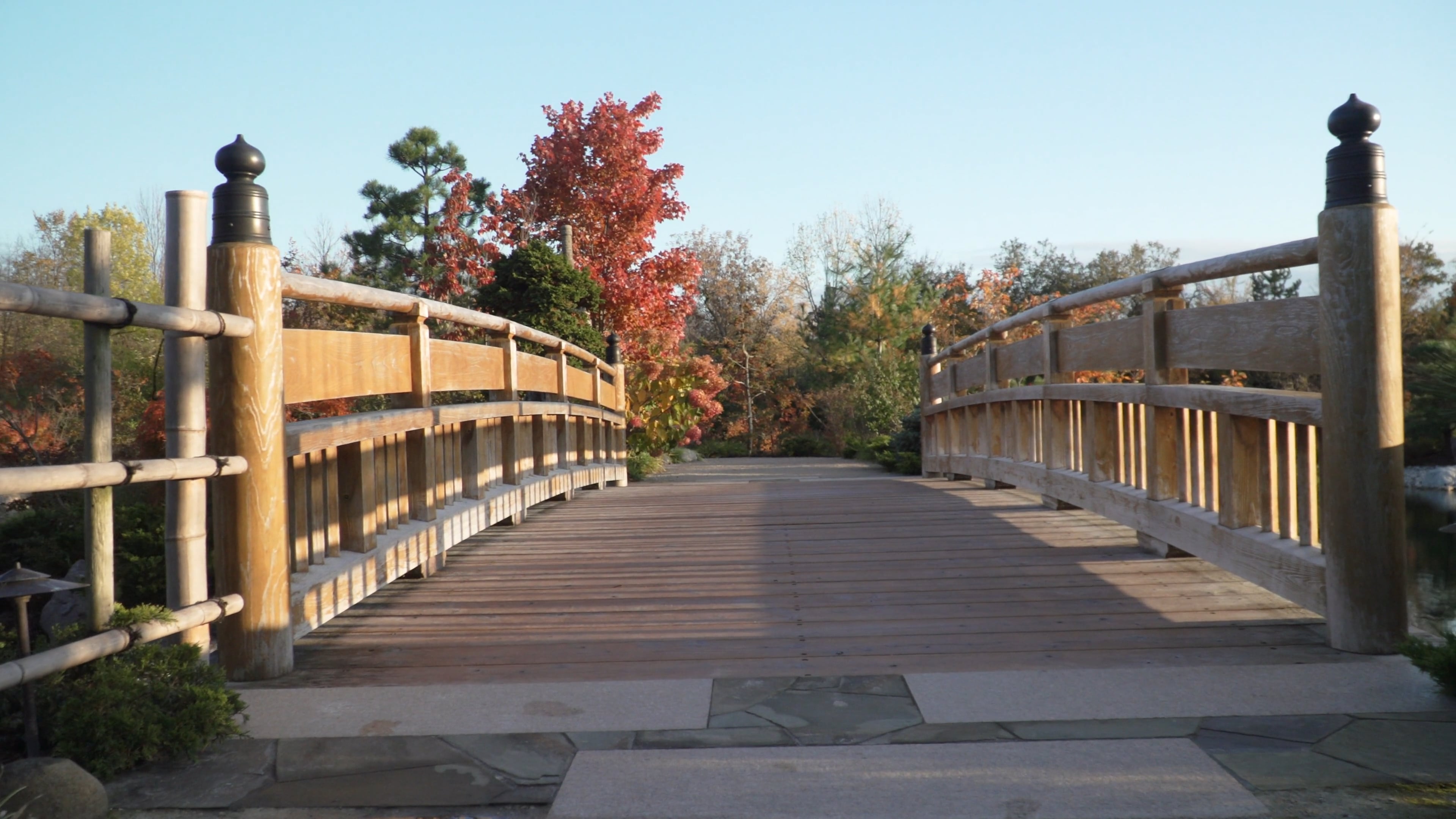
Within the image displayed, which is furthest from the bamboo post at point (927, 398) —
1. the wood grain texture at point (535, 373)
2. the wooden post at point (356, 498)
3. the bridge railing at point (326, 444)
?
the wooden post at point (356, 498)

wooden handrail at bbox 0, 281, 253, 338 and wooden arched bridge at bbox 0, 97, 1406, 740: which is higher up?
wooden handrail at bbox 0, 281, 253, 338

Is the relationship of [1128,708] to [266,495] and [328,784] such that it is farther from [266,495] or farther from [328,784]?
[266,495]

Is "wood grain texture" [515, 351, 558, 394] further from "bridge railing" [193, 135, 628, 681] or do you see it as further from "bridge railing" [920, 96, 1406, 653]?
"bridge railing" [920, 96, 1406, 653]

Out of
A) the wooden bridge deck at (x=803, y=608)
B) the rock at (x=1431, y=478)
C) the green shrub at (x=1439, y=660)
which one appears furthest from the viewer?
the rock at (x=1431, y=478)

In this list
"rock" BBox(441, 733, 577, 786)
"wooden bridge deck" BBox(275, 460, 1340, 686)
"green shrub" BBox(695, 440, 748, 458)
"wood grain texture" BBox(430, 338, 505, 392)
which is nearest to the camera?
"rock" BBox(441, 733, 577, 786)

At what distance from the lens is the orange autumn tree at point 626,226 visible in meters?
14.6

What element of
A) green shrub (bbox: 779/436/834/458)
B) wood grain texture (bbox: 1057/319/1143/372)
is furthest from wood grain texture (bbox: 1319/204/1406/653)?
green shrub (bbox: 779/436/834/458)

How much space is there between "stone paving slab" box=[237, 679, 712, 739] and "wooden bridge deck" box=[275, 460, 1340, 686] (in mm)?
132

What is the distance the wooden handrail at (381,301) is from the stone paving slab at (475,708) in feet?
3.93

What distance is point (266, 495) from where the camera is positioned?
118 inches

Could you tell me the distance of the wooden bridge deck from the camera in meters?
3.23

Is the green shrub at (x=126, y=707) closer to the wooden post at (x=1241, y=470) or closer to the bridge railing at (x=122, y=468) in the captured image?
the bridge railing at (x=122, y=468)

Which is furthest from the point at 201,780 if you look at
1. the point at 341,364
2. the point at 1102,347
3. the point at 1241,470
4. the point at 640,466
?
the point at 640,466

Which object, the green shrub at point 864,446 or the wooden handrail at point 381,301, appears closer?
the wooden handrail at point 381,301
